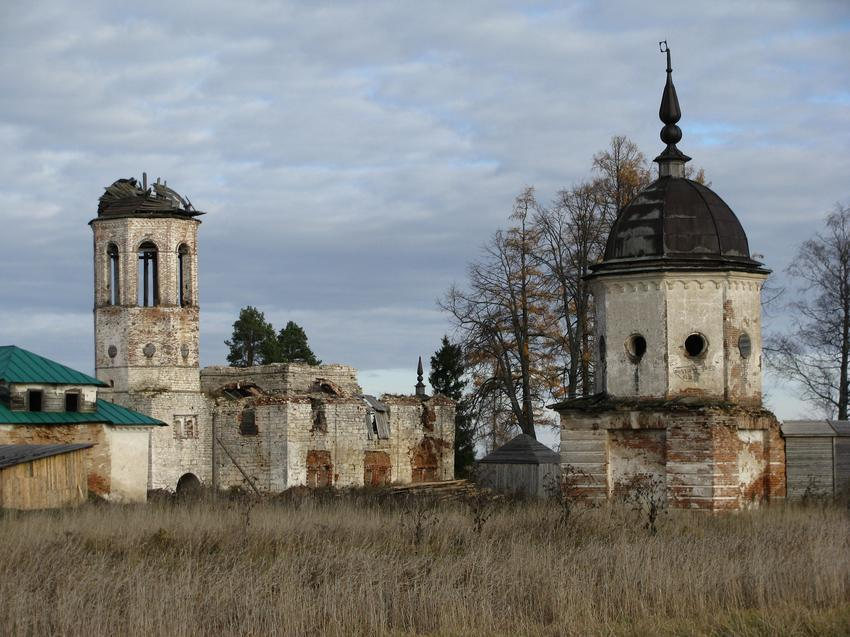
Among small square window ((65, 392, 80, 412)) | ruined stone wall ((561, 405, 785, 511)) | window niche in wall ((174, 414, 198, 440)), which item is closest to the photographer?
ruined stone wall ((561, 405, 785, 511))

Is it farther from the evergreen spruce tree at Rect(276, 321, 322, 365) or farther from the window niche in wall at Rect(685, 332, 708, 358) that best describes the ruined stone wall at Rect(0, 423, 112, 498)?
the evergreen spruce tree at Rect(276, 321, 322, 365)

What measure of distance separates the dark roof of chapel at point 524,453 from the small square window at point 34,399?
1063 cm

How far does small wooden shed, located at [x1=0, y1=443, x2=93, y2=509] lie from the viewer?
22719 mm

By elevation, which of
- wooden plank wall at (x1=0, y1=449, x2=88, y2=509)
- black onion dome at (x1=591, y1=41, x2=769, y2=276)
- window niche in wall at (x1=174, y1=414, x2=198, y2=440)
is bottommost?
wooden plank wall at (x1=0, y1=449, x2=88, y2=509)

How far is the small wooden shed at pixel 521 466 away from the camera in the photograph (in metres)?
32.2

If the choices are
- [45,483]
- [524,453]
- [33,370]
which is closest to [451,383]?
[524,453]

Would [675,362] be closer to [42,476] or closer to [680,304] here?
[680,304]

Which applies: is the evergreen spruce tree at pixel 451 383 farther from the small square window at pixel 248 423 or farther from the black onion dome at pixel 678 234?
the black onion dome at pixel 678 234

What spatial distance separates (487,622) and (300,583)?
204cm

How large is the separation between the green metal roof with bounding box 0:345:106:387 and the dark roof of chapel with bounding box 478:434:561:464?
960 cm

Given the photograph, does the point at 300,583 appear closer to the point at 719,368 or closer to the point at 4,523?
the point at 4,523

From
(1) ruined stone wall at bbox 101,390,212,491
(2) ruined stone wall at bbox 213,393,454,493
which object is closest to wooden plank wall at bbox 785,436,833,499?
(2) ruined stone wall at bbox 213,393,454,493

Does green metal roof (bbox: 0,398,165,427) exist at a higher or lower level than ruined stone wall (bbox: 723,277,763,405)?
lower

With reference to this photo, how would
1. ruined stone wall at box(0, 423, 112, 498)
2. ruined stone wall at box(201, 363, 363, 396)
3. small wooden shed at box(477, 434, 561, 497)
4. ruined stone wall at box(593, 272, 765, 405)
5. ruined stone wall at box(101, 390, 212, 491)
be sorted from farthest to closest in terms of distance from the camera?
ruined stone wall at box(201, 363, 363, 396), ruined stone wall at box(101, 390, 212, 491), small wooden shed at box(477, 434, 561, 497), ruined stone wall at box(0, 423, 112, 498), ruined stone wall at box(593, 272, 765, 405)
